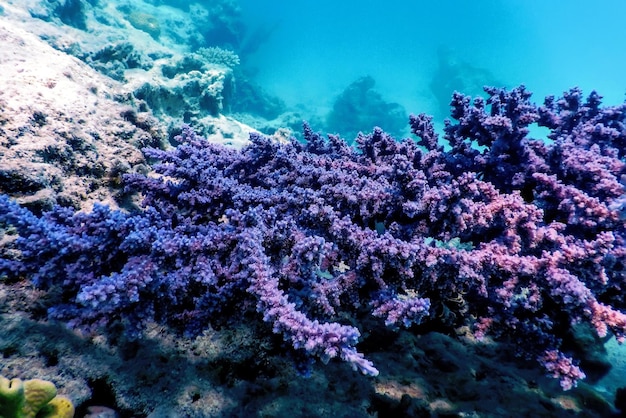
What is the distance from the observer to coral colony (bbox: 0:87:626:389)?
1.78m

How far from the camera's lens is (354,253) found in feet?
7.04

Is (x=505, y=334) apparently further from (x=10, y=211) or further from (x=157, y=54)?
(x=157, y=54)

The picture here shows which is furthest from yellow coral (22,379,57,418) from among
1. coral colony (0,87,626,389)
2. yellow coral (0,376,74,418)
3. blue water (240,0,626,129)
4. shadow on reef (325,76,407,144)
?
blue water (240,0,626,129)

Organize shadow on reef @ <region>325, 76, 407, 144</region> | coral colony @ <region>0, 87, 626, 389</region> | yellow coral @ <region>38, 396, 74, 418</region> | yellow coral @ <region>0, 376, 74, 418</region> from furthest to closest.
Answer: shadow on reef @ <region>325, 76, 407, 144</region> → coral colony @ <region>0, 87, 626, 389</region> → yellow coral @ <region>38, 396, 74, 418</region> → yellow coral @ <region>0, 376, 74, 418</region>

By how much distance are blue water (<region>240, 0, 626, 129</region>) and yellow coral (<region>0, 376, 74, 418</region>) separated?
176 feet

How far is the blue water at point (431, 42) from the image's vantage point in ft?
200

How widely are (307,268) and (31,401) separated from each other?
143 cm

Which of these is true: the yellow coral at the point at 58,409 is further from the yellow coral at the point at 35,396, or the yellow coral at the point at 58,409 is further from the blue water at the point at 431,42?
the blue water at the point at 431,42

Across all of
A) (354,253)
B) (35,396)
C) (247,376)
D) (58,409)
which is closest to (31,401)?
(35,396)

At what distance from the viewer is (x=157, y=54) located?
14516 mm

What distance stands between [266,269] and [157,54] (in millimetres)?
16095

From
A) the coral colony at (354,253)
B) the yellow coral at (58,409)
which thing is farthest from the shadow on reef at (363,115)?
the yellow coral at (58,409)

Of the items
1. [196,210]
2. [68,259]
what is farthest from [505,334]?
[68,259]

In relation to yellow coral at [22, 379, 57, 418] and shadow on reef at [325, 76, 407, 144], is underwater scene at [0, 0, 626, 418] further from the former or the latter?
shadow on reef at [325, 76, 407, 144]
